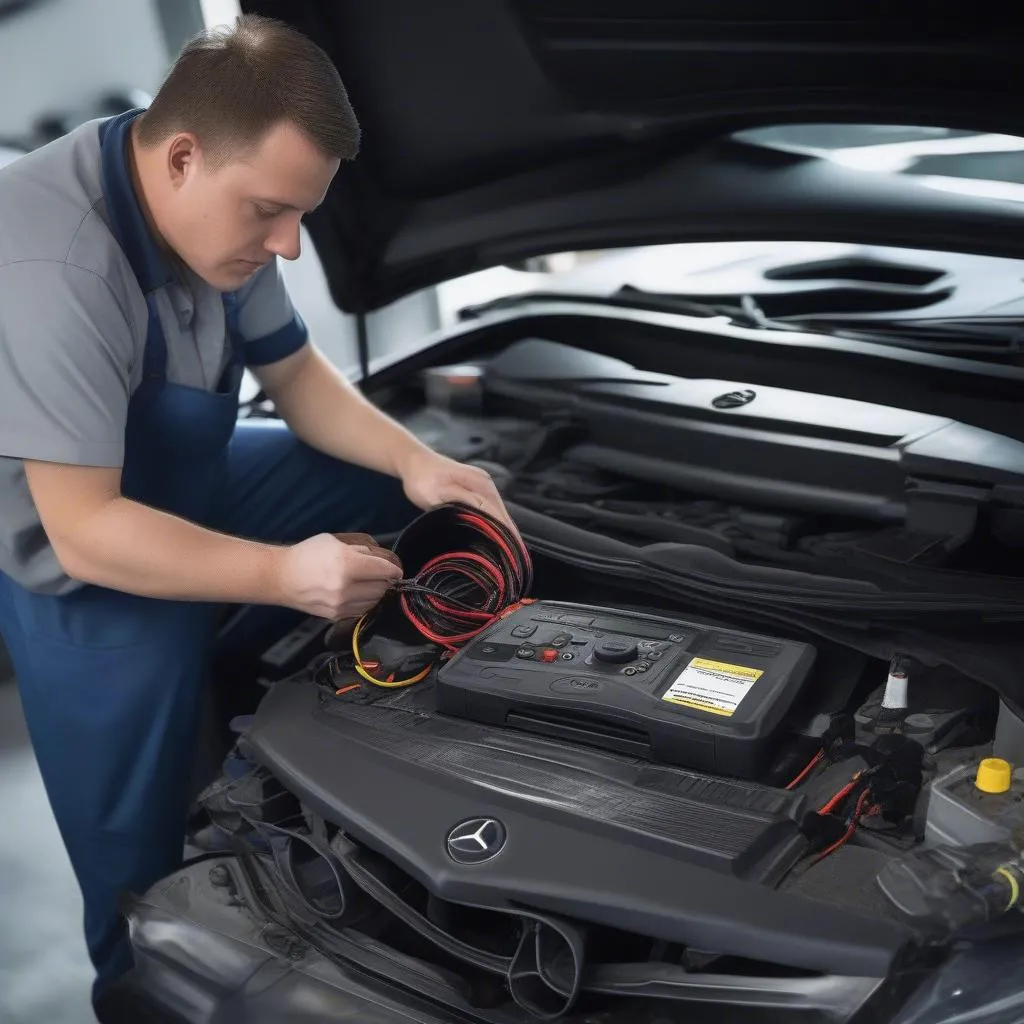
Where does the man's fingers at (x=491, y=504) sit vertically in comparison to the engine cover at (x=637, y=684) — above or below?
above

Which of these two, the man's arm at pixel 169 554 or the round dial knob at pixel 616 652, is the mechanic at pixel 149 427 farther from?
the round dial knob at pixel 616 652

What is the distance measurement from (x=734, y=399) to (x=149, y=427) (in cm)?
70

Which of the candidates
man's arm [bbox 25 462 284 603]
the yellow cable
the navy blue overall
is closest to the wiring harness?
the yellow cable

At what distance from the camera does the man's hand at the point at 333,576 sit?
4.11 ft

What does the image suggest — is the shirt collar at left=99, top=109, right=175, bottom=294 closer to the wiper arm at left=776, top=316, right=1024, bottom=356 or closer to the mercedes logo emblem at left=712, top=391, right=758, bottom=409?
the mercedes logo emblem at left=712, top=391, right=758, bottom=409

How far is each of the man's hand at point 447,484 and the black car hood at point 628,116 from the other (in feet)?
1.19

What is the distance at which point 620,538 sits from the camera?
4.66 ft

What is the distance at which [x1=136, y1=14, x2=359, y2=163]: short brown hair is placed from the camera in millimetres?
1195

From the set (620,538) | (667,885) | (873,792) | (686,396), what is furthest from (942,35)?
(667,885)

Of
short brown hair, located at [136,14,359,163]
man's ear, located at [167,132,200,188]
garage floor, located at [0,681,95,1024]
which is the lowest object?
garage floor, located at [0,681,95,1024]

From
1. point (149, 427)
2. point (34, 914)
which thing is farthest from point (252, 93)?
point (34, 914)

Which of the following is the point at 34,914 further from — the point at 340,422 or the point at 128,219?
the point at 128,219

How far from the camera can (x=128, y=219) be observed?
4.42 ft

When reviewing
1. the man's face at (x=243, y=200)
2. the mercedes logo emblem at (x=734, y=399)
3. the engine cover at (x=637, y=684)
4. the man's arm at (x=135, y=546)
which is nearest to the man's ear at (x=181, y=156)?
the man's face at (x=243, y=200)
